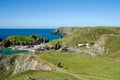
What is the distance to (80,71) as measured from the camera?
75.9m

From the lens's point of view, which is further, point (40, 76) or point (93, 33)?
point (93, 33)

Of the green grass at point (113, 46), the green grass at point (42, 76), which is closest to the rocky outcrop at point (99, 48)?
the green grass at point (113, 46)

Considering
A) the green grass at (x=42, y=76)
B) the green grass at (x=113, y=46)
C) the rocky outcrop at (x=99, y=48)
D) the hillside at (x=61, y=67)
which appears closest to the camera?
the green grass at (x=42, y=76)

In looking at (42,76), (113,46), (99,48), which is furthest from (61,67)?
(99,48)

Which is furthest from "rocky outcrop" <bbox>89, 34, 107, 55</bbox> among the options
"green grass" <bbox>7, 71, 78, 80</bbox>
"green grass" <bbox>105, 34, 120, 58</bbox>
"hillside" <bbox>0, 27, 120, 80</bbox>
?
"green grass" <bbox>7, 71, 78, 80</bbox>

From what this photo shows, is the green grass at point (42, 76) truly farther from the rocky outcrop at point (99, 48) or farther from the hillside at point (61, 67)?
the rocky outcrop at point (99, 48)

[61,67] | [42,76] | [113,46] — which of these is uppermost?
[42,76]

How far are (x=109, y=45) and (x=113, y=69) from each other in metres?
62.1

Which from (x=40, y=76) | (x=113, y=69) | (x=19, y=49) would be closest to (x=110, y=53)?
(x=113, y=69)

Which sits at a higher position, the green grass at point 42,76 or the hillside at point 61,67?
the green grass at point 42,76

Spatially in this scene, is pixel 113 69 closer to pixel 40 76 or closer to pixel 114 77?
pixel 114 77

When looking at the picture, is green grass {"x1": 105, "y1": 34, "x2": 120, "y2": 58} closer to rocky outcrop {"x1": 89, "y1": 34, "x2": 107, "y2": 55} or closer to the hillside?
the hillside

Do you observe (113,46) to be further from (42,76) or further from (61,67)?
(42,76)

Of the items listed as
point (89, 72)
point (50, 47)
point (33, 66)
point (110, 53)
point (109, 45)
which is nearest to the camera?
point (89, 72)
